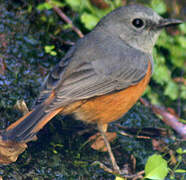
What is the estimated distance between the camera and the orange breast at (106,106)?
3797 millimetres

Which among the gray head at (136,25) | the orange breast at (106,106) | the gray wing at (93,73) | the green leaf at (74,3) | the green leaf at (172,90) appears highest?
the green leaf at (74,3)

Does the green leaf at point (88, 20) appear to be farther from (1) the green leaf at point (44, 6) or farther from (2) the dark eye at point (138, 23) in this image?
(2) the dark eye at point (138, 23)

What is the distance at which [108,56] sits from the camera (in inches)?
157

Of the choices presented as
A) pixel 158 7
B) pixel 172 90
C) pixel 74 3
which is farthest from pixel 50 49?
pixel 172 90

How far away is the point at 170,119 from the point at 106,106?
179cm

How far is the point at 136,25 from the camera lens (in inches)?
171

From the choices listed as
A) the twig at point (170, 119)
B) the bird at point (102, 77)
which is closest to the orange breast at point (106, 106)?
the bird at point (102, 77)

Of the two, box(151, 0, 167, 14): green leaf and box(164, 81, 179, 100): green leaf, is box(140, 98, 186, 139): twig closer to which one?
box(164, 81, 179, 100): green leaf

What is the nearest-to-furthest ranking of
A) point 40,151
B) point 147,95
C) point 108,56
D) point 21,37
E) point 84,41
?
point 40,151 < point 108,56 < point 84,41 < point 21,37 < point 147,95

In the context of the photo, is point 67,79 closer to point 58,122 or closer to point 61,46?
point 58,122

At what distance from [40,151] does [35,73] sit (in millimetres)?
1441

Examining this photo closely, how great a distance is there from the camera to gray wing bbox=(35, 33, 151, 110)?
3.72m

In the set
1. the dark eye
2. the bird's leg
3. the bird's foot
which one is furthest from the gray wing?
the bird's foot

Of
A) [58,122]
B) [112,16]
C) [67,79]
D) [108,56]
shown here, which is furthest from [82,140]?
[112,16]
